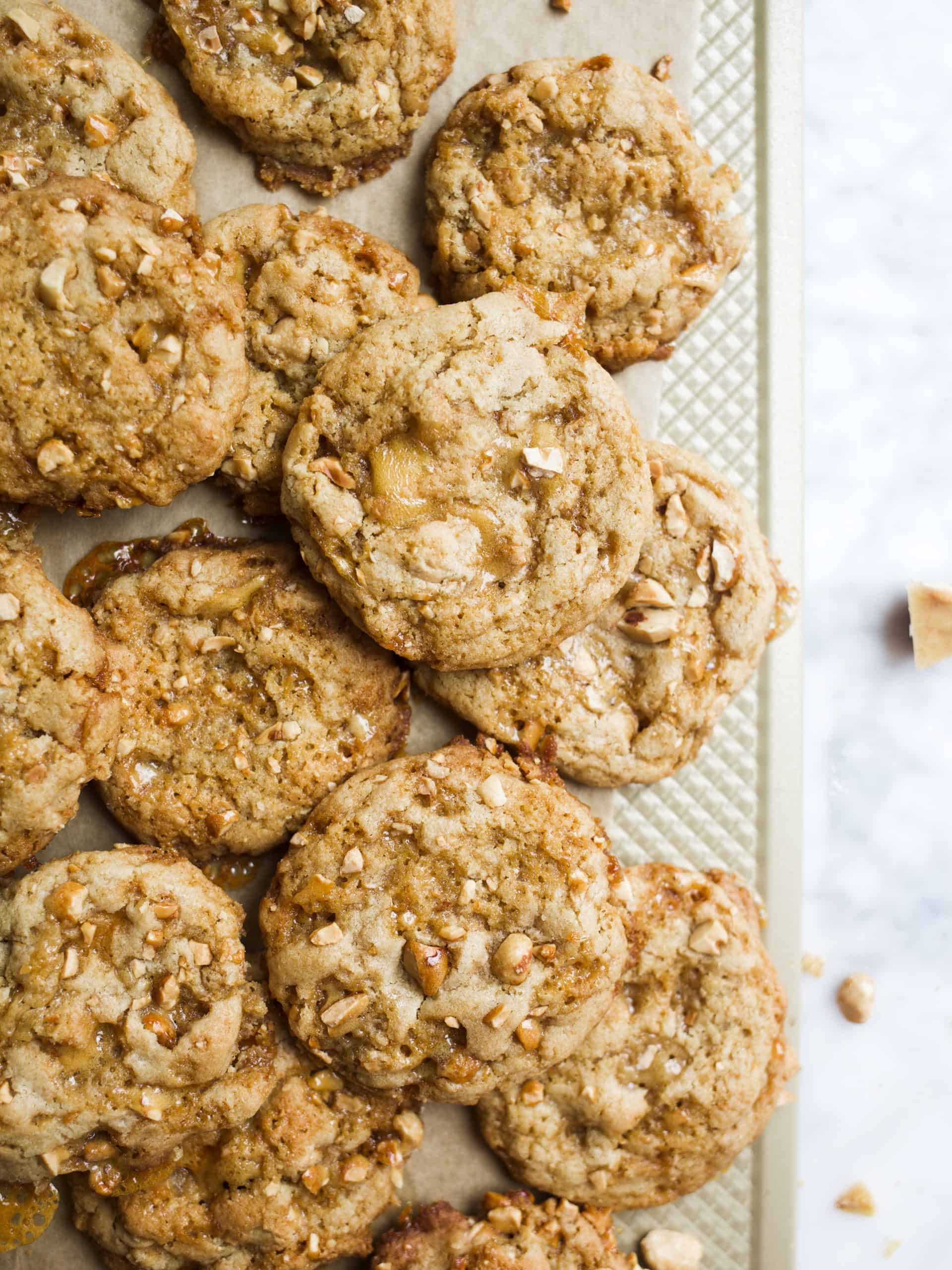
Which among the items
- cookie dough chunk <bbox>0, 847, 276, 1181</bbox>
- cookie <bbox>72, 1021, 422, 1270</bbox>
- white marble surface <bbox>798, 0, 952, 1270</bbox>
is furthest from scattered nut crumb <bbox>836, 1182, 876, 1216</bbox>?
cookie dough chunk <bbox>0, 847, 276, 1181</bbox>

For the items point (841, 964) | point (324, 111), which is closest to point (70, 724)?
point (324, 111)

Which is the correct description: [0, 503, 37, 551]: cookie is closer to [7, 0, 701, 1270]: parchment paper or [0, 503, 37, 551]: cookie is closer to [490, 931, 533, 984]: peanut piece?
[7, 0, 701, 1270]: parchment paper

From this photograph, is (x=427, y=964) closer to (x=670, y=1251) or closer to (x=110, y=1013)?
(x=110, y=1013)

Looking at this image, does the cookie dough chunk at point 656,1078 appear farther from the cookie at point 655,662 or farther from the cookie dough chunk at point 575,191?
the cookie dough chunk at point 575,191

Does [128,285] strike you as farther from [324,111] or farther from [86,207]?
[324,111]

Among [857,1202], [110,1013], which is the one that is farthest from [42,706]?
[857,1202]

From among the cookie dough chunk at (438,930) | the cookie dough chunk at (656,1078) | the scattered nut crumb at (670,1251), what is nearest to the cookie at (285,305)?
the cookie dough chunk at (438,930)
